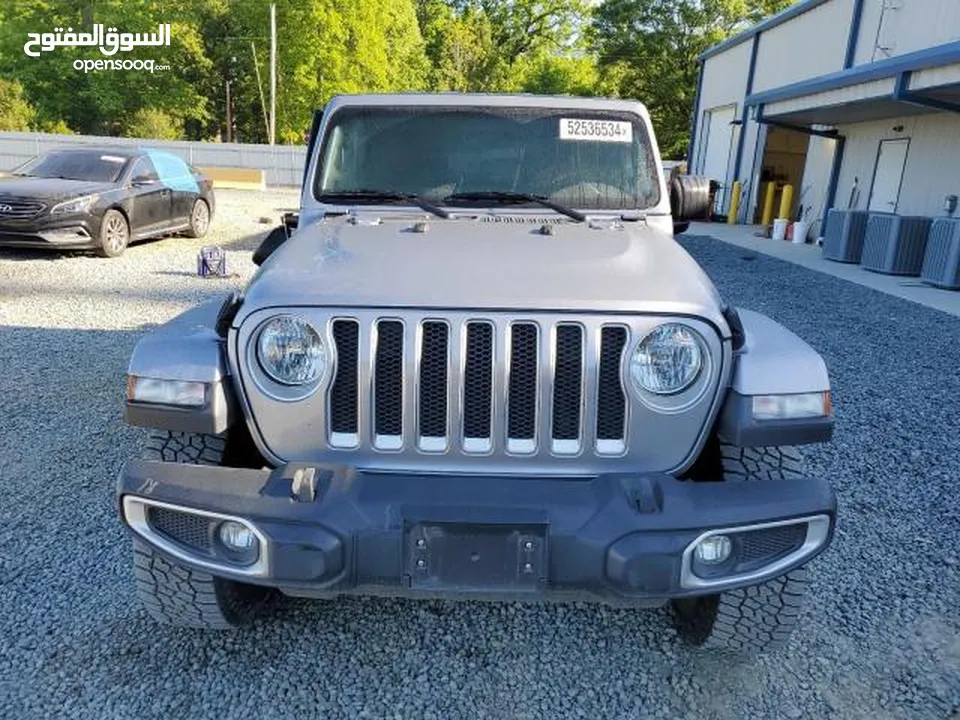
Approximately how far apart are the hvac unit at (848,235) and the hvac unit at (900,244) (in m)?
0.82

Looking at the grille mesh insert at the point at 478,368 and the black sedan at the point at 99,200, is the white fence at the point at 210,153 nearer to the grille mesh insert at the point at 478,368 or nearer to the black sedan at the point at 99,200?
the black sedan at the point at 99,200

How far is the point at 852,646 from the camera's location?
107 inches

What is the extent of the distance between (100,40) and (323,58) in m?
13.3

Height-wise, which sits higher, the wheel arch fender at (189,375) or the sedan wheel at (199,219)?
the wheel arch fender at (189,375)

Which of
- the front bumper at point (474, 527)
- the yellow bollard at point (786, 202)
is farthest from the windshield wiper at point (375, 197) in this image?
the yellow bollard at point (786, 202)

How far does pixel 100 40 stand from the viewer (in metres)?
42.9

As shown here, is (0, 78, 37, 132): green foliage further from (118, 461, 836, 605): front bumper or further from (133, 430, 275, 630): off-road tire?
(118, 461, 836, 605): front bumper

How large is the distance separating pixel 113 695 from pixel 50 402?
10.1 ft

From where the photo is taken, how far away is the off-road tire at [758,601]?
2396mm

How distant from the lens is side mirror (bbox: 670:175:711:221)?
357cm

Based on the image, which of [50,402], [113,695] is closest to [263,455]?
[113,695]

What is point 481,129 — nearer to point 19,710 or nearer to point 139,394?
point 139,394

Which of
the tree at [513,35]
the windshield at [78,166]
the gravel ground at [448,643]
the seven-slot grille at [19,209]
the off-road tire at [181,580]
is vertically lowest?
the gravel ground at [448,643]

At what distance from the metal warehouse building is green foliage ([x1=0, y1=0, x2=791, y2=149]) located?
1529cm
